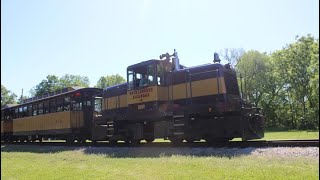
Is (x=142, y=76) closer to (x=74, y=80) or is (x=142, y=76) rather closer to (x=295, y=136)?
(x=295, y=136)

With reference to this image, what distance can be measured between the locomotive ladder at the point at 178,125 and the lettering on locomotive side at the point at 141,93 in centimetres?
196

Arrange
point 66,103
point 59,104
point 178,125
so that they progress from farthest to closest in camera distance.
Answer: point 59,104 → point 66,103 → point 178,125

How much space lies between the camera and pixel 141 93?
16.7 m

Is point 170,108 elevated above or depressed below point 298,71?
below

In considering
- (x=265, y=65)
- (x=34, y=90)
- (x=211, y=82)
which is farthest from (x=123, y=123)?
(x=34, y=90)

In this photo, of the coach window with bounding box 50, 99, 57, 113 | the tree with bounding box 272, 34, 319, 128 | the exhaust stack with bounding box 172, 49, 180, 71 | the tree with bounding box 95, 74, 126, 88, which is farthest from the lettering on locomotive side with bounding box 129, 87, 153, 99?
the tree with bounding box 95, 74, 126, 88

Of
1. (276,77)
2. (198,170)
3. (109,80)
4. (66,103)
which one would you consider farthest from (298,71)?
(109,80)

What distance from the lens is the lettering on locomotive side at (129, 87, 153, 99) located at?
16.3 meters

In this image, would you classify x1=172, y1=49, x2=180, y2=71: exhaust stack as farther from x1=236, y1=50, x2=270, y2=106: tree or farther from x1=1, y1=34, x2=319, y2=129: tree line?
x1=236, y1=50, x2=270, y2=106: tree

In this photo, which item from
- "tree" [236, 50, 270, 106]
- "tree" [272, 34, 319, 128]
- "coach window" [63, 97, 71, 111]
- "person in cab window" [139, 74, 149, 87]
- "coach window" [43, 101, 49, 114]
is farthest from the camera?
"tree" [236, 50, 270, 106]

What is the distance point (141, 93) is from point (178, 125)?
115 inches

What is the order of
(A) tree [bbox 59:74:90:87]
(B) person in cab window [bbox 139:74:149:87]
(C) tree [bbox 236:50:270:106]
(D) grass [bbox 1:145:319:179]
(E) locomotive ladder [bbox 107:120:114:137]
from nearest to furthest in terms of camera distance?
(D) grass [bbox 1:145:319:179] → (B) person in cab window [bbox 139:74:149:87] → (E) locomotive ladder [bbox 107:120:114:137] → (C) tree [bbox 236:50:270:106] → (A) tree [bbox 59:74:90:87]

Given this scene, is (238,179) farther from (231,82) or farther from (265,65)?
(265,65)

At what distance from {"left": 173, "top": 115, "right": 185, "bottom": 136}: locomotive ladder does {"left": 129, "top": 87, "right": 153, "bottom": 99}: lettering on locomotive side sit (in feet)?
6.44
